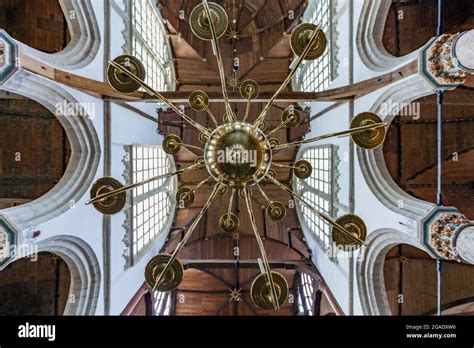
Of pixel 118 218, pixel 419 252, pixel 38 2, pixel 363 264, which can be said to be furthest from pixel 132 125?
pixel 419 252

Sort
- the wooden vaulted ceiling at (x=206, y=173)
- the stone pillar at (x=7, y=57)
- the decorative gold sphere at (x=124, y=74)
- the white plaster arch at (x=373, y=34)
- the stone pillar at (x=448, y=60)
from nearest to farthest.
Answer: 1. the decorative gold sphere at (x=124, y=74)
2. the stone pillar at (x=448, y=60)
3. the stone pillar at (x=7, y=57)
4. the white plaster arch at (x=373, y=34)
5. the wooden vaulted ceiling at (x=206, y=173)

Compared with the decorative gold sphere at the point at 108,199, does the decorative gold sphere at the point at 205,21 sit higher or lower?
higher

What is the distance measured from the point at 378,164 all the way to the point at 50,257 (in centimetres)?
827

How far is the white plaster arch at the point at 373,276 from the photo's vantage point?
617 cm

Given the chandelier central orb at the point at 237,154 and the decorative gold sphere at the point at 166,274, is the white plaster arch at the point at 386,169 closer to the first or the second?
the chandelier central orb at the point at 237,154

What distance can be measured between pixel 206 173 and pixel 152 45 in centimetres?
524

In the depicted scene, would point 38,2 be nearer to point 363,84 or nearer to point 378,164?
point 363,84

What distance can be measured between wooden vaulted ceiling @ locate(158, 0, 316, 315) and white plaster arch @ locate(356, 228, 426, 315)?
4509 millimetres

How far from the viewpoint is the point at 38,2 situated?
6.78 m

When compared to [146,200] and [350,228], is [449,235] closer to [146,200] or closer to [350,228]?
[350,228]

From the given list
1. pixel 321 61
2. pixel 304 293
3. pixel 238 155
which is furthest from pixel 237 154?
pixel 304 293

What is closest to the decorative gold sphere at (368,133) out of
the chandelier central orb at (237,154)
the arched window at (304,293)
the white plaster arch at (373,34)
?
the chandelier central orb at (237,154)

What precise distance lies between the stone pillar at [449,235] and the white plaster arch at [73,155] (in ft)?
21.5
